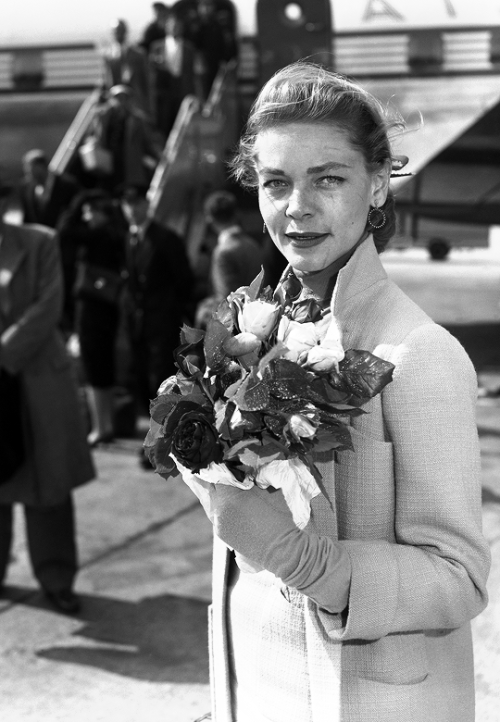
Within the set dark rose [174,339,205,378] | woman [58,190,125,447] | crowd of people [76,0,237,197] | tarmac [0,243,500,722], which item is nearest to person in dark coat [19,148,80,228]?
crowd of people [76,0,237,197]

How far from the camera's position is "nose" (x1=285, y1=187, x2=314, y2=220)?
5.39ft

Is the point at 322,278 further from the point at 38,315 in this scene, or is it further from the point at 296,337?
the point at 38,315

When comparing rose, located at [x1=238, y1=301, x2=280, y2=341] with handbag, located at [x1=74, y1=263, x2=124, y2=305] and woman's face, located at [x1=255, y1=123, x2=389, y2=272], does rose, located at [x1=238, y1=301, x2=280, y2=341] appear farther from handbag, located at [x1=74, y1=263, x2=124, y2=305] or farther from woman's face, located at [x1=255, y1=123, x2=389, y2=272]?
handbag, located at [x1=74, y1=263, x2=124, y2=305]

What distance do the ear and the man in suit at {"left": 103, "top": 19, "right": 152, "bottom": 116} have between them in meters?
11.8

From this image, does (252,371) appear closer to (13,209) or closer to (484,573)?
(484,573)

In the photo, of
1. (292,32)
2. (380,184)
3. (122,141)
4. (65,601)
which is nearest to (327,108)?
(380,184)

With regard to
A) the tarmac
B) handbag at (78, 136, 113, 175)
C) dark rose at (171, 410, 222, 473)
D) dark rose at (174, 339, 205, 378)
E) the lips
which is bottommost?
the tarmac

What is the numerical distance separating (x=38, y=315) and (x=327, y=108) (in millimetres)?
3159

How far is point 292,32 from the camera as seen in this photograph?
9945mm

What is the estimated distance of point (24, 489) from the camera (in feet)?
15.0

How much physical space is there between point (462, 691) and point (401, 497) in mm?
354

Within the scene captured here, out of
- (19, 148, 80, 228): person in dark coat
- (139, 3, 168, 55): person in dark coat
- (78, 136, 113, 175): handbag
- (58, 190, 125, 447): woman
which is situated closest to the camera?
(58, 190, 125, 447): woman

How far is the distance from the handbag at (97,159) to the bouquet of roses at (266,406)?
9972mm

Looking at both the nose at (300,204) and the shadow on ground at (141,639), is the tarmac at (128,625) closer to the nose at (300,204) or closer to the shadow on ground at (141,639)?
the shadow on ground at (141,639)
